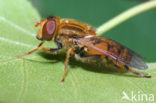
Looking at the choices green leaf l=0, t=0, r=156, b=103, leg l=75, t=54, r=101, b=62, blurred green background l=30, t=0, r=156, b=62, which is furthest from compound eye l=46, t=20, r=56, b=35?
blurred green background l=30, t=0, r=156, b=62

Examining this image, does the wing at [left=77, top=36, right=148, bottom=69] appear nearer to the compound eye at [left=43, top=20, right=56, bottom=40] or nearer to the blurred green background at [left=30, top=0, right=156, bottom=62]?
the compound eye at [left=43, top=20, right=56, bottom=40]

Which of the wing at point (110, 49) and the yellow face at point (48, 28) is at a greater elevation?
the yellow face at point (48, 28)

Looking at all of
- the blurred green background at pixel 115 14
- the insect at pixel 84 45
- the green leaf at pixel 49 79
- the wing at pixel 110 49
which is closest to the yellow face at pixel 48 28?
the insect at pixel 84 45

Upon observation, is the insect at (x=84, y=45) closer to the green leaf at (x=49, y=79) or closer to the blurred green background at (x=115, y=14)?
the green leaf at (x=49, y=79)

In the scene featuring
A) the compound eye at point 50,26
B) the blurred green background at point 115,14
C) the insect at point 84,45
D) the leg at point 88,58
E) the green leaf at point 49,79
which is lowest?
the green leaf at point 49,79

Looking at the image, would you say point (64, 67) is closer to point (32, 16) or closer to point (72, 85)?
point (72, 85)

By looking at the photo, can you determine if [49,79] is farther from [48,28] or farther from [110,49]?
[110,49]
